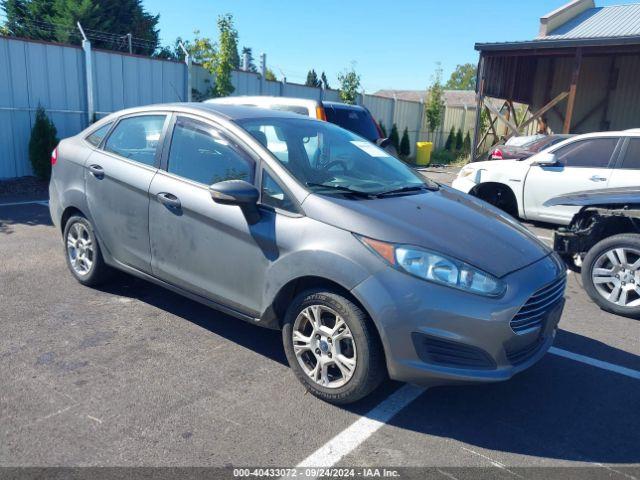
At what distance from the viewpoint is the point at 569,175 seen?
7582 millimetres

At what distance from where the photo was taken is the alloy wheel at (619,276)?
4938mm

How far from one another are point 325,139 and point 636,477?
119 inches

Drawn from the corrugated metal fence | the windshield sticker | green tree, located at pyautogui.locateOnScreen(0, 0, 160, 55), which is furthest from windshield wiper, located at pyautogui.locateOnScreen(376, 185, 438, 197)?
green tree, located at pyautogui.locateOnScreen(0, 0, 160, 55)

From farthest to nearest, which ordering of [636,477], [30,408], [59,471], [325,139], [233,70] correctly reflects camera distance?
1. [233,70]
2. [325,139]
3. [30,408]
4. [636,477]
5. [59,471]

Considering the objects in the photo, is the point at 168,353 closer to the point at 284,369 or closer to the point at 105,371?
the point at 105,371

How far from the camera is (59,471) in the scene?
2574 millimetres

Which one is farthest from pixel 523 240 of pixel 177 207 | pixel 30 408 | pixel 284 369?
pixel 30 408

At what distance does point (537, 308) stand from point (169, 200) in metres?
2.55

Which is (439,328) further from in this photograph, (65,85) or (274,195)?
(65,85)

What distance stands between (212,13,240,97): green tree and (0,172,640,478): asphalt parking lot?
11355 millimetres

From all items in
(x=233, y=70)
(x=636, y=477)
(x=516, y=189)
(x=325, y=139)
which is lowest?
(x=636, y=477)

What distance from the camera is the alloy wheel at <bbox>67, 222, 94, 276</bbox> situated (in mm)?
4789

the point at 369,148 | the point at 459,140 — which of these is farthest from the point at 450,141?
the point at 369,148

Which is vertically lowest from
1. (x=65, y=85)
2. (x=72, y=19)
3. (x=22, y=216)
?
(x=22, y=216)
